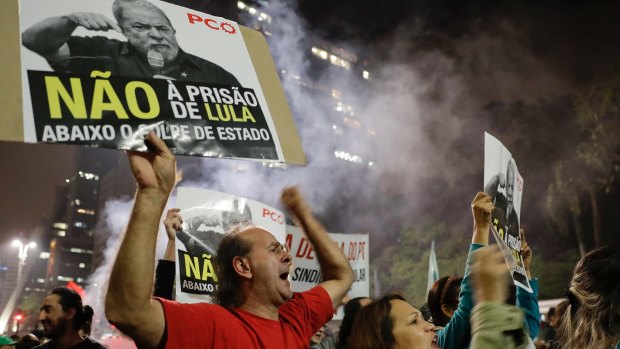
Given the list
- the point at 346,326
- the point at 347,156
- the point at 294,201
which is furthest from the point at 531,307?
the point at 347,156

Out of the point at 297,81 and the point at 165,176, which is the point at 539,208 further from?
the point at 297,81

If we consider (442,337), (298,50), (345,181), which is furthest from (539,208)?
(298,50)

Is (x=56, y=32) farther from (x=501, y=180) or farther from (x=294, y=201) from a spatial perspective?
(x=501, y=180)

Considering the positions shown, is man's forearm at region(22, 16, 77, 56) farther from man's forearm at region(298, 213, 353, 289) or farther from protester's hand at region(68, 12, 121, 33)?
man's forearm at region(298, 213, 353, 289)

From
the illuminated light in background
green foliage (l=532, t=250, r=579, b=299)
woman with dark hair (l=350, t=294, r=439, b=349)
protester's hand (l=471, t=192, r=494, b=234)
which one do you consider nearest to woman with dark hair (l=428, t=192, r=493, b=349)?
protester's hand (l=471, t=192, r=494, b=234)

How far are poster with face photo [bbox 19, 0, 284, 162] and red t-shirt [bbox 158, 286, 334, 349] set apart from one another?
0.71 metres

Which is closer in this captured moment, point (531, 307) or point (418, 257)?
point (531, 307)

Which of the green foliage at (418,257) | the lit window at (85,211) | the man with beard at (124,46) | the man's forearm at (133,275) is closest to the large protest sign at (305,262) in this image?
the man with beard at (124,46)

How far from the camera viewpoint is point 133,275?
1.96 meters

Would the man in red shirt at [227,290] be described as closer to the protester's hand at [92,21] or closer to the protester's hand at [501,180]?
the protester's hand at [92,21]

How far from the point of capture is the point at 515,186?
170 inches

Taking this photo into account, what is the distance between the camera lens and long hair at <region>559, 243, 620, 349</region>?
7.34 ft

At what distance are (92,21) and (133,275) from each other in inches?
52.4

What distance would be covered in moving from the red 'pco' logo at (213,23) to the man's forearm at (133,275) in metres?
1.39
